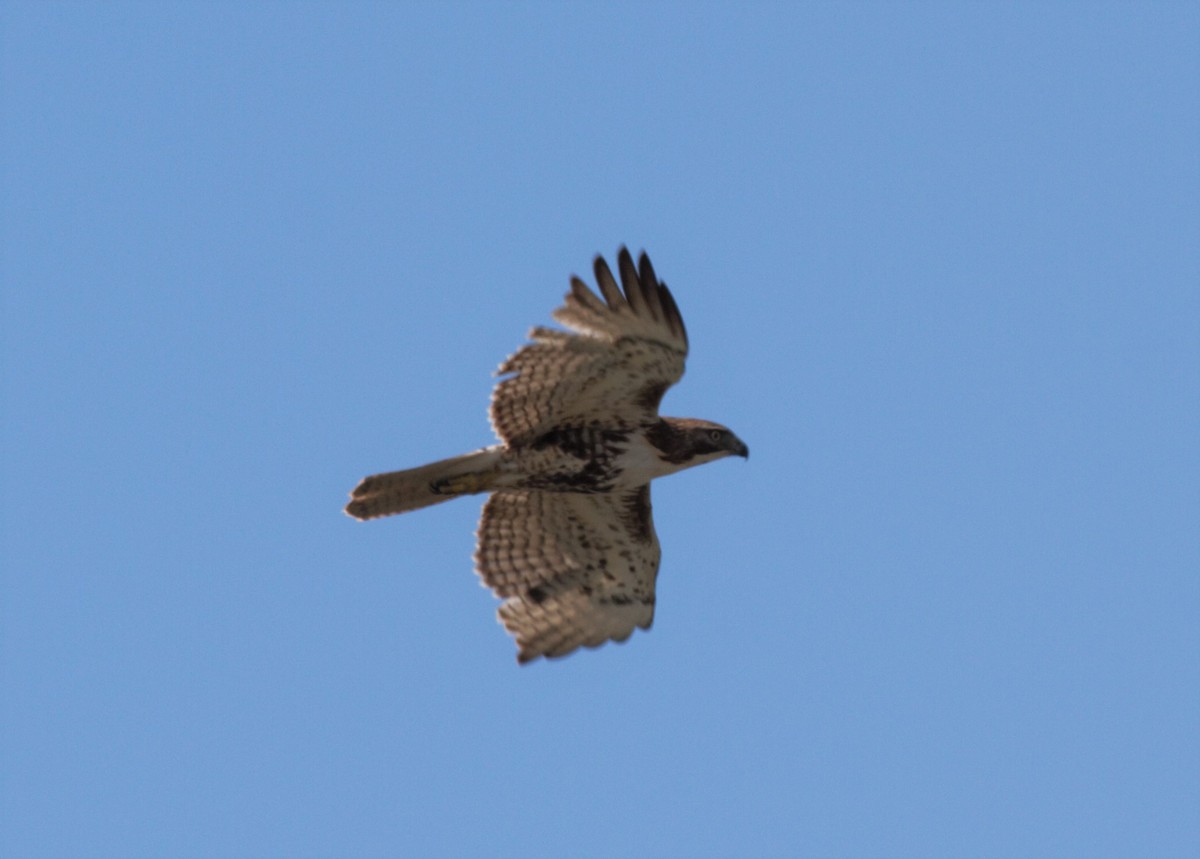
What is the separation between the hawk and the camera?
12562mm

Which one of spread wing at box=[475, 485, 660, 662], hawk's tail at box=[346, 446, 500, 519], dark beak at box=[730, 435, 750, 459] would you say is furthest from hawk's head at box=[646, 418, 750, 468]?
hawk's tail at box=[346, 446, 500, 519]

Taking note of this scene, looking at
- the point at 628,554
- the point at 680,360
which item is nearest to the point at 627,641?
the point at 628,554

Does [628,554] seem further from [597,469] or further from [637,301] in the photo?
[637,301]

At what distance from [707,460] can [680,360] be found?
92cm

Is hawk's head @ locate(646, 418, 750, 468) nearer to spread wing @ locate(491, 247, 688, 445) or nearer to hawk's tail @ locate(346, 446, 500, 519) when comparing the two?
spread wing @ locate(491, 247, 688, 445)

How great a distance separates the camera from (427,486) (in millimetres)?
13195

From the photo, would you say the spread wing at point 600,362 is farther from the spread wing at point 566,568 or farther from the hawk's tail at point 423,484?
the spread wing at point 566,568

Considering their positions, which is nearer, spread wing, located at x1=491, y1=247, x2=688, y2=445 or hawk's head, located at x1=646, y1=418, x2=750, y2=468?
spread wing, located at x1=491, y1=247, x2=688, y2=445

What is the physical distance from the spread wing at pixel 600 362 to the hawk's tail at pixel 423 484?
277 millimetres

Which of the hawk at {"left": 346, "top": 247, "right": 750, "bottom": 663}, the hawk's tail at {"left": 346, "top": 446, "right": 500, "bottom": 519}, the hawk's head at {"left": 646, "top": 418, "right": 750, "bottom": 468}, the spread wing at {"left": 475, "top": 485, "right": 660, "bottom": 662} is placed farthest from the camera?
the spread wing at {"left": 475, "top": 485, "right": 660, "bottom": 662}

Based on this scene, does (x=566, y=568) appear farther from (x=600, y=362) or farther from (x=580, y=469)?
(x=600, y=362)

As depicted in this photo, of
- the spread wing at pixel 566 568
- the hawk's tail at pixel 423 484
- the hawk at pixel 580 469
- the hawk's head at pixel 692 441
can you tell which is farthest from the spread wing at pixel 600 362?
the spread wing at pixel 566 568

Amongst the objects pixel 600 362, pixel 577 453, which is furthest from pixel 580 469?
pixel 600 362

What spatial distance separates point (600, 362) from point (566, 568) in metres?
2.16
